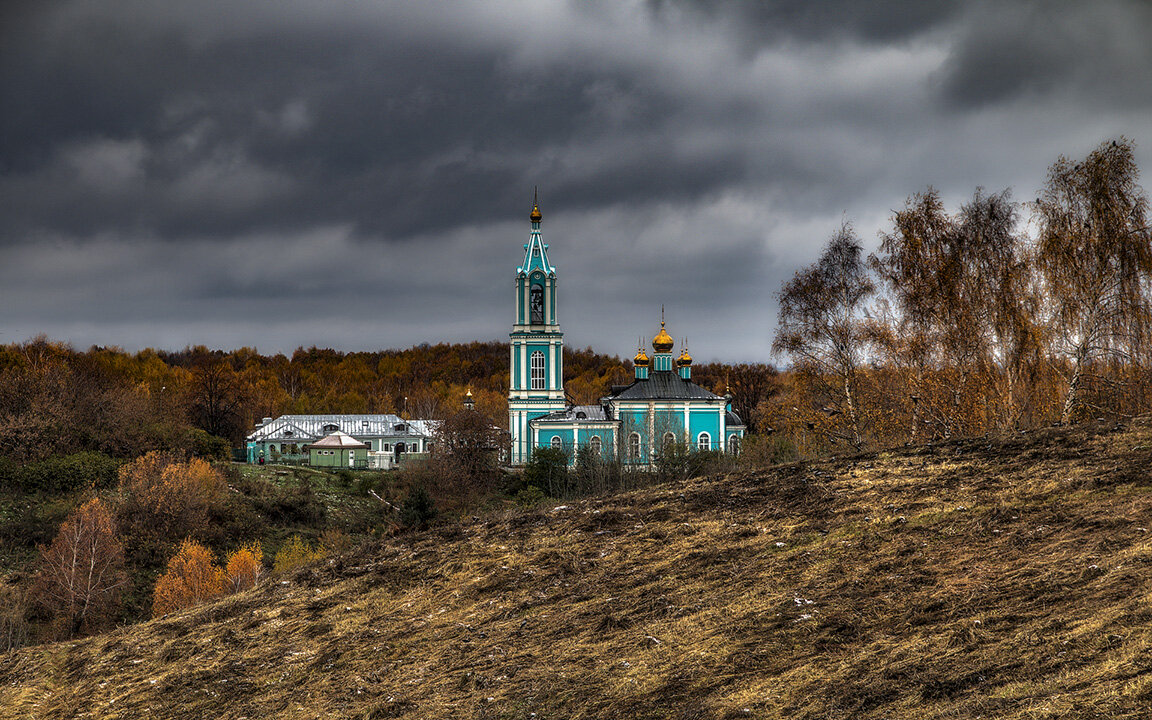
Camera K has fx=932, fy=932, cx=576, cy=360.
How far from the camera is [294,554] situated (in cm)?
3844

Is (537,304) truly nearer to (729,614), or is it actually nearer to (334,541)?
(334,541)

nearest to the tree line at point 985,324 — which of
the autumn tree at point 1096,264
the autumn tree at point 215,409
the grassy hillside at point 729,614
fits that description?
the autumn tree at point 1096,264

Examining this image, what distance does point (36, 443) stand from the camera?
5294cm

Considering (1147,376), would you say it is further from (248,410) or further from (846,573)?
(248,410)

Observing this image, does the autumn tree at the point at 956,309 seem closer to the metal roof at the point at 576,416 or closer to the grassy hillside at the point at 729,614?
the grassy hillside at the point at 729,614

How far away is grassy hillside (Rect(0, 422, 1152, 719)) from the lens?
7.20 metres

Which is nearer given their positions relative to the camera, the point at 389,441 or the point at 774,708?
the point at 774,708

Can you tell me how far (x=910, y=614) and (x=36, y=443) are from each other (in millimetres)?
55919

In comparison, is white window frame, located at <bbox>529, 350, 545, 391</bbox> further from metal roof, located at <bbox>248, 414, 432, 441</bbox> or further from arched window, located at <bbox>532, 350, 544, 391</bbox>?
metal roof, located at <bbox>248, 414, 432, 441</bbox>

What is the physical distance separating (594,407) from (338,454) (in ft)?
65.1

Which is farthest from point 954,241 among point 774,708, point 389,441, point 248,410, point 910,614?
point 248,410

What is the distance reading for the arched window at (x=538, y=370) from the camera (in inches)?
2371

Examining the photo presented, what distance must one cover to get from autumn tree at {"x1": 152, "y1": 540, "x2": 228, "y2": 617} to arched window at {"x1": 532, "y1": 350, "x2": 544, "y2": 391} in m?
27.1

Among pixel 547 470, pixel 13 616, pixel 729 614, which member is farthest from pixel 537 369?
pixel 729 614
